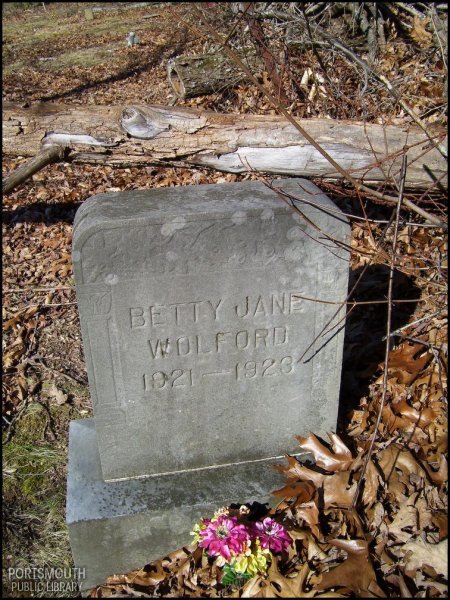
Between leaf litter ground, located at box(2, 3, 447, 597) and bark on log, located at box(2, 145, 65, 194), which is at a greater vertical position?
bark on log, located at box(2, 145, 65, 194)

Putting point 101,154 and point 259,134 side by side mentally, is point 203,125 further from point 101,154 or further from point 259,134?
point 101,154

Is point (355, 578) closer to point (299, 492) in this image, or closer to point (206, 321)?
point (299, 492)

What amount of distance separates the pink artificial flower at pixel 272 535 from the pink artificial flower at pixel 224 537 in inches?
3.1

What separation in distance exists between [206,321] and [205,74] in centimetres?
550

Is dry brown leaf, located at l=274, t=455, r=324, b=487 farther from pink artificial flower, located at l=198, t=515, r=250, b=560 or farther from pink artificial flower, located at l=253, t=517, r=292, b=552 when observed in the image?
pink artificial flower, located at l=198, t=515, r=250, b=560

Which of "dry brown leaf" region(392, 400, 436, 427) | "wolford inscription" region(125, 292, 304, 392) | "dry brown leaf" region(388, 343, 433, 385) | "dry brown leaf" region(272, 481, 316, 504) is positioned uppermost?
"wolford inscription" region(125, 292, 304, 392)

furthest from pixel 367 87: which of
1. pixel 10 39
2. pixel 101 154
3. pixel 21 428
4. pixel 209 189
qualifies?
pixel 10 39

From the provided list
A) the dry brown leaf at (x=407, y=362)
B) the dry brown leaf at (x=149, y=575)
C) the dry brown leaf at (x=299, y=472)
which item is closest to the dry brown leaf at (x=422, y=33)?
the dry brown leaf at (x=407, y=362)

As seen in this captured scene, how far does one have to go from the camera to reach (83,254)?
2551mm

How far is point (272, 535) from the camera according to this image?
2.82 metres

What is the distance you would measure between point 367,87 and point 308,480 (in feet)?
14.0

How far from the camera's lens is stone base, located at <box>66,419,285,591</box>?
9.73 ft

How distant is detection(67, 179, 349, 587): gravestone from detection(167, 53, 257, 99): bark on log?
4830 millimetres

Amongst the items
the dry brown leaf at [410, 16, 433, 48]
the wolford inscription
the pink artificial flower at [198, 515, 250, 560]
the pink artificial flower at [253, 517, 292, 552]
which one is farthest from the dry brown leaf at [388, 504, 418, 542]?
the dry brown leaf at [410, 16, 433, 48]
